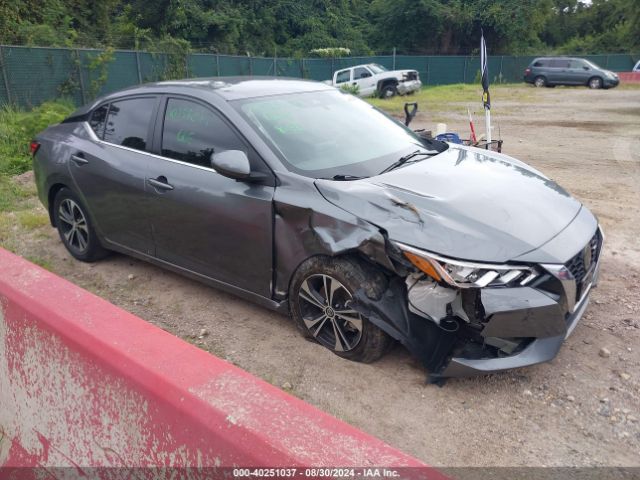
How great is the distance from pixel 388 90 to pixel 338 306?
871 inches

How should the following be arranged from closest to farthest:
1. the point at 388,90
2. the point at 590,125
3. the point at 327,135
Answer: the point at 327,135 < the point at 590,125 < the point at 388,90

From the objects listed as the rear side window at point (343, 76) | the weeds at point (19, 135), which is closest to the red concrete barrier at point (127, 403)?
the weeds at point (19, 135)

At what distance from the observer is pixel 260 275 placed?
3.75 metres

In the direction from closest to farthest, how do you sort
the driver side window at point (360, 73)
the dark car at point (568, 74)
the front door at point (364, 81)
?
the front door at point (364, 81), the driver side window at point (360, 73), the dark car at point (568, 74)

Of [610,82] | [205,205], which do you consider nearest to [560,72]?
[610,82]

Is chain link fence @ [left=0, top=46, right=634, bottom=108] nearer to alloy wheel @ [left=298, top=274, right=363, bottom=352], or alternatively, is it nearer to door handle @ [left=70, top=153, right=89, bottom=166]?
door handle @ [left=70, top=153, right=89, bottom=166]

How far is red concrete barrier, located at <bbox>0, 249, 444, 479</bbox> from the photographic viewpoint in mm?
1417

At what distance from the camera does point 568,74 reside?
29.6 metres

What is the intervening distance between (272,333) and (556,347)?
1824mm

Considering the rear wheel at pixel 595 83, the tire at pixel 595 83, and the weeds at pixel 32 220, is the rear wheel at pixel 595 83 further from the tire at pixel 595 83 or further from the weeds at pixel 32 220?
the weeds at pixel 32 220

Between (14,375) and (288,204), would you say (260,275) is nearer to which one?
(288,204)

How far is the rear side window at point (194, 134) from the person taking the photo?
3934mm

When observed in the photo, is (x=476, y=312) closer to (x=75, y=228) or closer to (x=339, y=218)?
(x=339, y=218)

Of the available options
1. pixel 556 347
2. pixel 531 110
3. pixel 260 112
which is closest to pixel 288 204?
pixel 260 112
